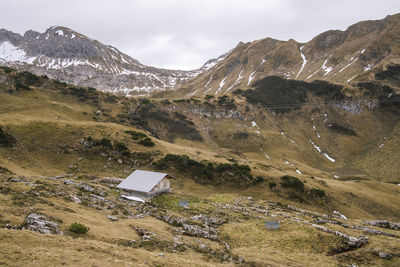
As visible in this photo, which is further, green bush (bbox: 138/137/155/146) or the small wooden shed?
green bush (bbox: 138/137/155/146)

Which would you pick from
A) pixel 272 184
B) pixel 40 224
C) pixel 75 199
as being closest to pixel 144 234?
pixel 40 224

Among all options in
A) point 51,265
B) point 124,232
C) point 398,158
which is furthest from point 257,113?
point 51,265

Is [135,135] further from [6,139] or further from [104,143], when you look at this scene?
[6,139]

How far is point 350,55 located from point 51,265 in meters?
242

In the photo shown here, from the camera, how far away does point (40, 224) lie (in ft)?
53.8

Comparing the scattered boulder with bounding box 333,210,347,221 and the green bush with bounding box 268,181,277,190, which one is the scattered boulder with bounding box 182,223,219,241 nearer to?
the green bush with bounding box 268,181,277,190

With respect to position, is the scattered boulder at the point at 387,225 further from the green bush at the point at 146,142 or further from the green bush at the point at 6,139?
the green bush at the point at 6,139

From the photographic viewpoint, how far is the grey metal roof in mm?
37353

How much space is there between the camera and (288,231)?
26.9 metres

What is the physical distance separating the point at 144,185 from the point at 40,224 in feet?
71.5

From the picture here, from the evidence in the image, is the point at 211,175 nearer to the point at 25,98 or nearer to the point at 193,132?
the point at 193,132

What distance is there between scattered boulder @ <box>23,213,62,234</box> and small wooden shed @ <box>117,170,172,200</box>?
19.3 m

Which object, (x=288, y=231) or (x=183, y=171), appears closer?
→ (x=288, y=231)

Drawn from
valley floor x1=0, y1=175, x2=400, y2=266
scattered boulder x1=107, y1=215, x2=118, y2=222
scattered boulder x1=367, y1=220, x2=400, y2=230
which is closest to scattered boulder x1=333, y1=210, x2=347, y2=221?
scattered boulder x1=367, y1=220, x2=400, y2=230
